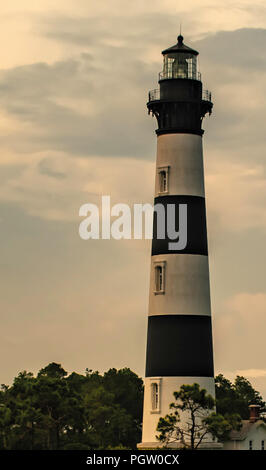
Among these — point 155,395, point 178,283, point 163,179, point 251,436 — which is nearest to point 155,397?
point 155,395

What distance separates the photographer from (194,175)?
314 feet

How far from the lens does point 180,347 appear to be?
9400cm

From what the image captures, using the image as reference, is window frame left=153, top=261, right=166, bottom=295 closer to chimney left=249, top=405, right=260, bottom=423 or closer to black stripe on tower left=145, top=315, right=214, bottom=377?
black stripe on tower left=145, top=315, right=214, bottom=377

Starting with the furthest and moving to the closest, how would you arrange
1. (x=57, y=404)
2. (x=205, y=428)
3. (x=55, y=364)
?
(x=55, y=364)
(x=57, y=404)
(x=205, y=428)

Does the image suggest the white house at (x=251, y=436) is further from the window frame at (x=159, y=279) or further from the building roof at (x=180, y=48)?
the building roof at (x=180, y=48)

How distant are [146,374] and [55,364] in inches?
1679

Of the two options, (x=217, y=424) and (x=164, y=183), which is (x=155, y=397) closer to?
(x=217, y=424)

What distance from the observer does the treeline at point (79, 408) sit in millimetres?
105875

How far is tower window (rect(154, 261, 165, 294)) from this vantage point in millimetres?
94938

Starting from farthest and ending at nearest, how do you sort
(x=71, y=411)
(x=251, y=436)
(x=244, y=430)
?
(x=251, y=436)
(x=244, y=430)
(x=71, y=411)

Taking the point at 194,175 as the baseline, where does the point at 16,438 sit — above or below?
below

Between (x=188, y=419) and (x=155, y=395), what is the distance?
2.63 metres
